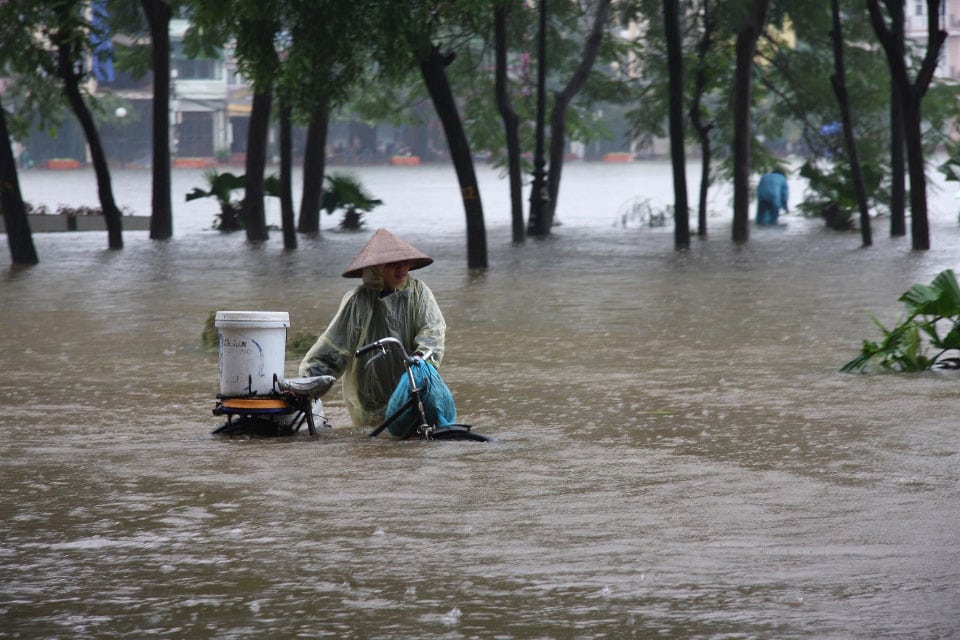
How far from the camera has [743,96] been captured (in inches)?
1089

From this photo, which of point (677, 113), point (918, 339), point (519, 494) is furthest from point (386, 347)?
point (677, 113)

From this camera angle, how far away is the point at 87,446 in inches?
356

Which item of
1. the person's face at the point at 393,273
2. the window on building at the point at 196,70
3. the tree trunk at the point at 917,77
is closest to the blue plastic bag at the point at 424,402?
the person's face at the point at 393,273

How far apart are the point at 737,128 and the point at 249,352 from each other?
67.2ft

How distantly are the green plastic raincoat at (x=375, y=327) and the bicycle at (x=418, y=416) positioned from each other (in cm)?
24

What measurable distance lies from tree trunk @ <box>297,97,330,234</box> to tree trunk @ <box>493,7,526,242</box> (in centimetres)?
308

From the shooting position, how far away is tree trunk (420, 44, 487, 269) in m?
21.5

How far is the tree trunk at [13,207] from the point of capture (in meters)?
23.0

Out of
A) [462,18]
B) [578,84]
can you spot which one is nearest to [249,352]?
[462,18]

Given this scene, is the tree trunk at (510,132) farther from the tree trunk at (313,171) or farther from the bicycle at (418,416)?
the bicycle at (418,416)

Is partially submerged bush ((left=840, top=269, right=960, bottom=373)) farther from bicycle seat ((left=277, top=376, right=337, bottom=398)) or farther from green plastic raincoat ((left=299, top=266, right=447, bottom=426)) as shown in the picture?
bicycle seat ((left=277, top=376, right=337, bottom=398))

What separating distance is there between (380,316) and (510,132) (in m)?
19.9

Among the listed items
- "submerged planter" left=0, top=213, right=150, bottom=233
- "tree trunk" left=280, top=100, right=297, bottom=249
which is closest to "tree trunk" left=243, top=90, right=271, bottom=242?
"tree trunk" left=280, top=100, right=297, bottom=249

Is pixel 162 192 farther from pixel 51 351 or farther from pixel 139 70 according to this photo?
pixel 51 351
